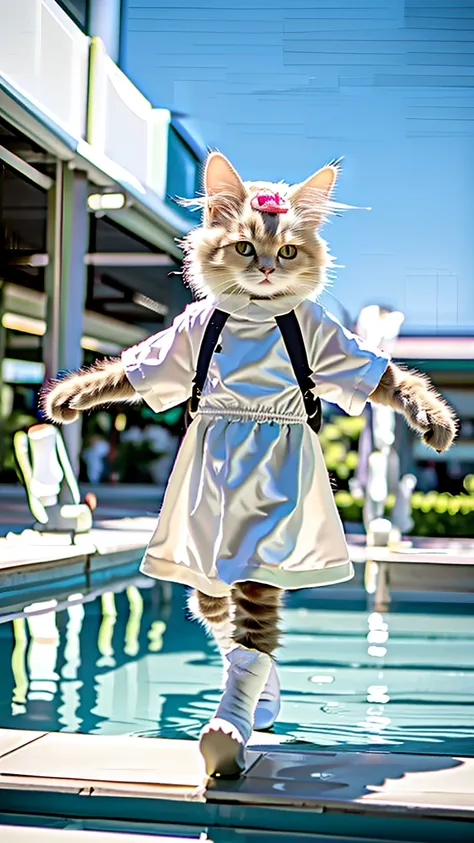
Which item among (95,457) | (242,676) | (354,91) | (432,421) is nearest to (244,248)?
(432,421)

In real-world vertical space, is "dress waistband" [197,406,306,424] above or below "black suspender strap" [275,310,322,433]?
below

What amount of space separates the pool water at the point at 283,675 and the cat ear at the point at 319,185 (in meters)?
0.95

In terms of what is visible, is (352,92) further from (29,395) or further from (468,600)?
(29,395)

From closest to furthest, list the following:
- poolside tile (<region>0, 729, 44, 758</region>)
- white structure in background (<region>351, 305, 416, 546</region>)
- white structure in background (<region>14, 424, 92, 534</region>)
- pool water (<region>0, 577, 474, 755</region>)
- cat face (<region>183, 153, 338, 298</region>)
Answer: poolside tile (<region>0, 729, 44, 758</region>)
cat face (<region>183, 153, 338, 298</region>)
pool water (<region>0, 577, 474, 755</region>)
white structure in background (<region>14, 424, 92, 534</region>)
white structure in background (<region>351, 305, 416, 546</region>)

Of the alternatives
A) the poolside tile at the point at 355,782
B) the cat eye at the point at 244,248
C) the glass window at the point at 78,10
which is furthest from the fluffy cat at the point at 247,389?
the glass window at the point at 78,10

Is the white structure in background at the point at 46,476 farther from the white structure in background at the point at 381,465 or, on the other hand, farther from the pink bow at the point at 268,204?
the pink bow at the point at 268,204

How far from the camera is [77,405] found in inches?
86.5

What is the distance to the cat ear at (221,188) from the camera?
6.99 ft

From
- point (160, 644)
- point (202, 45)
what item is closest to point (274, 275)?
point (160, 644)

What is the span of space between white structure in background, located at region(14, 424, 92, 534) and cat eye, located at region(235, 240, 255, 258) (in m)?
4.20

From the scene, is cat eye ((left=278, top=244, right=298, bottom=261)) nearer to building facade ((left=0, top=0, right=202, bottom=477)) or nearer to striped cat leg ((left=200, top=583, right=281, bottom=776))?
striped cat leg ((left=200, top=583, right=281, bottom=776))

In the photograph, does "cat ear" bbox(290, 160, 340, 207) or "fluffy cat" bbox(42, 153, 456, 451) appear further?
"cat ear" bbox(290, 160, 340, 207)

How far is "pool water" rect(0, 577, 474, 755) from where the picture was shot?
244 centimetres

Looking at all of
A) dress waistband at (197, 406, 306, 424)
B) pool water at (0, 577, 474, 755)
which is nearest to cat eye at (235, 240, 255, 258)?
dress waistband at (197, 406, 306, 424)
